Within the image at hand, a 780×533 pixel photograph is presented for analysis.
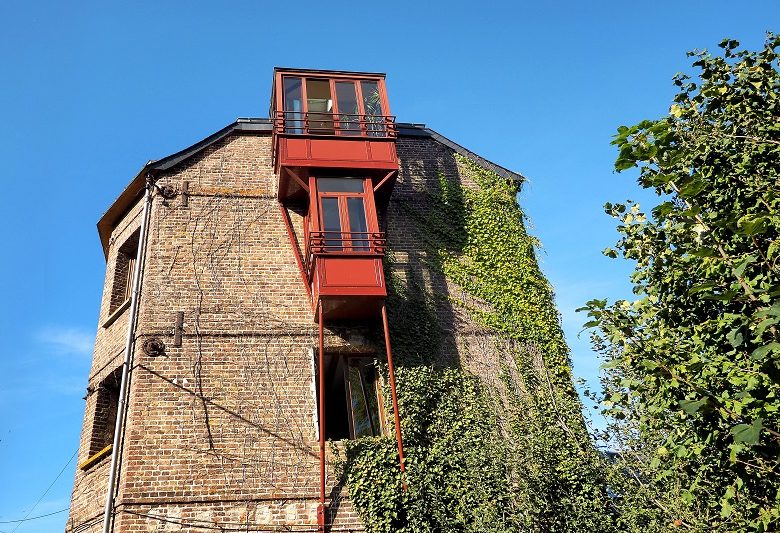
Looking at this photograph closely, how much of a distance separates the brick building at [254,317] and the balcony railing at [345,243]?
0.12 feet

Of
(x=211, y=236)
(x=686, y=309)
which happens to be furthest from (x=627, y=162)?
(x=211, y=236)

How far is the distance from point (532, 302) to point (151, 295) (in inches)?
299

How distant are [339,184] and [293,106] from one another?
210cm

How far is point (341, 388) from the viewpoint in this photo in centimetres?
1421

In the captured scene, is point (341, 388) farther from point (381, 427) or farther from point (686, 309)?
point (686, 309)

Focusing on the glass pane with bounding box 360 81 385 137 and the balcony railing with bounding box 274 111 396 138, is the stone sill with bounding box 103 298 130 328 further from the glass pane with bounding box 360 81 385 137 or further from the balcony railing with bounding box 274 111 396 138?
the glass pane with bounding box 360 81 385 137

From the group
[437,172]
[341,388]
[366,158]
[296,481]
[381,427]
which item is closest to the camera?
[296,481]

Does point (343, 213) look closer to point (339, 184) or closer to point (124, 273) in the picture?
point (339, 184)

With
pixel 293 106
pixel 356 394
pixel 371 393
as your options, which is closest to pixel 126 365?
pixel 356 394

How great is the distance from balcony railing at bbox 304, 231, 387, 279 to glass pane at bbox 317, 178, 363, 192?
3.33 feet

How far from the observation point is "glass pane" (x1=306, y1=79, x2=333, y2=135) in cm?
1350

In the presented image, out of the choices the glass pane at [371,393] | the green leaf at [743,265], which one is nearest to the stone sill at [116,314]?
the glass pane at [371,393]

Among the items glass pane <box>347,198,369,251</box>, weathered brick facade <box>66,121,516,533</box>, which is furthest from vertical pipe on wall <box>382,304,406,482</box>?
glass pane <box>347,198,369,251</box>

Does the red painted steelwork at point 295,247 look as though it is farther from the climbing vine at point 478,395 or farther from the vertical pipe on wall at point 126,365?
the vertical pipe on wall at point 126,365
